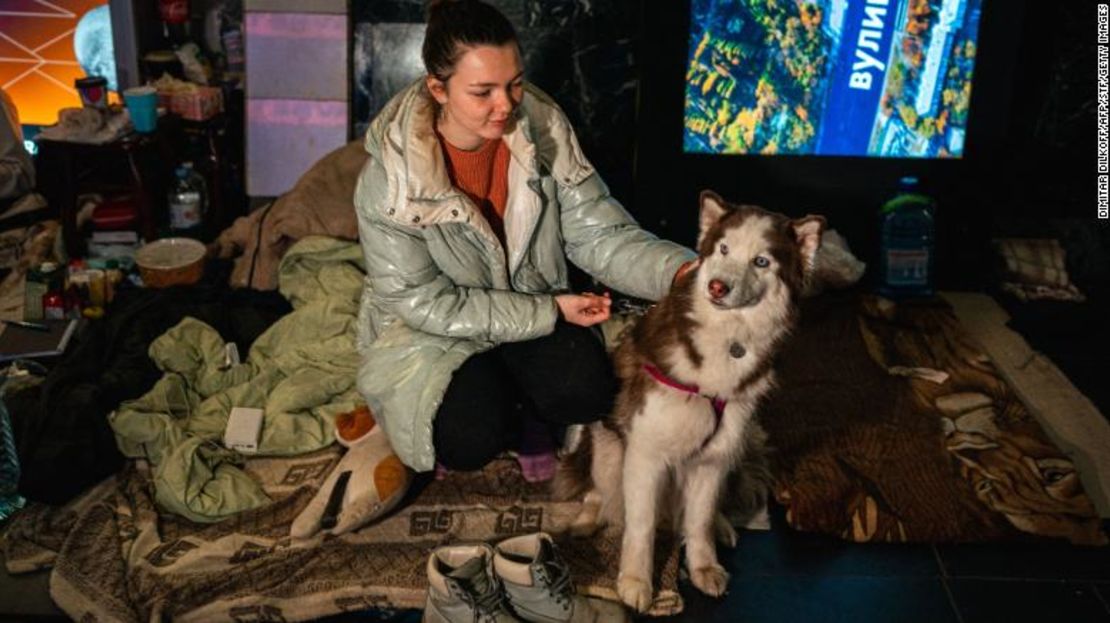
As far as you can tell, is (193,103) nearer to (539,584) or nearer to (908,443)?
(539,584)

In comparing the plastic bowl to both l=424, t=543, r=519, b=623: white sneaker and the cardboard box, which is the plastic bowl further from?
l=424, t=543, r=519, b=623: white sneaker

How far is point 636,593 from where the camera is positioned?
9.32 ft

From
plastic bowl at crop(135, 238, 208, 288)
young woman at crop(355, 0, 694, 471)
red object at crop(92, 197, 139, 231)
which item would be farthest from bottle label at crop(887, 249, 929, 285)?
red object at crop(92, 197, 139, 231)

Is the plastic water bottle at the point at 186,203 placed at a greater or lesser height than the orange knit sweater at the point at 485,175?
lesser

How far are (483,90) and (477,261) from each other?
50 centimetres

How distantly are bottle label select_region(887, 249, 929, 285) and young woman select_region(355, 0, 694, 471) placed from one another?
187 centimetres

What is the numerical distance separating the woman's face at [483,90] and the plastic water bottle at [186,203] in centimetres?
225

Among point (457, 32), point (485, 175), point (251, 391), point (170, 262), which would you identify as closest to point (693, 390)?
point (485, 175)

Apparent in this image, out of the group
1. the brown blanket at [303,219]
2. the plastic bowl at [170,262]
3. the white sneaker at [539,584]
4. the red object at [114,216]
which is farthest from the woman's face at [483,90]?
the red object at [114,216]

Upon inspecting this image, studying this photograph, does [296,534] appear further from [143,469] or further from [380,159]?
[380,159]

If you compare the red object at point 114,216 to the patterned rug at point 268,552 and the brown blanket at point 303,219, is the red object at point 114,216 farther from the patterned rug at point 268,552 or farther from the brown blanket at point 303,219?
the patterned rug at point 268,552

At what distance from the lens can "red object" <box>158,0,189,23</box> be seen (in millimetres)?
4953

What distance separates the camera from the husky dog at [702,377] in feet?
8.52

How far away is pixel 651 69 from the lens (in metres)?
4.43
